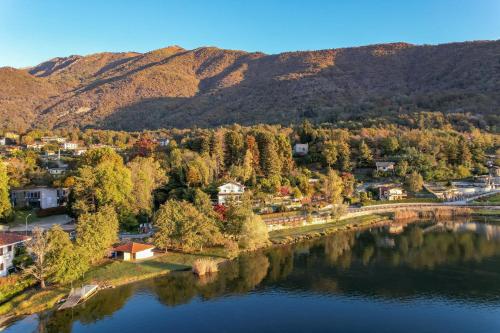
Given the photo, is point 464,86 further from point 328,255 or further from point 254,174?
point 328,255

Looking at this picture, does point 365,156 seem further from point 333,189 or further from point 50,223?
point 50,223

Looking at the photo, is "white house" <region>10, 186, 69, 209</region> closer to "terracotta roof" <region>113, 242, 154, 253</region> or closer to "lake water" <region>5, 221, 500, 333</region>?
"terracotta roof" <region>113, 242, 154, 253</region>

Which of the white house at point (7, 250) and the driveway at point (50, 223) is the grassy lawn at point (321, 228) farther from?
the white house at point (7, 250)

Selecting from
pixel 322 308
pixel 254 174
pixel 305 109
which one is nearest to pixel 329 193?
pixel 254 174

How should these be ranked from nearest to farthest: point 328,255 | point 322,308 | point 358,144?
1. point 322,308
2. point 328,255
3. point 358,144

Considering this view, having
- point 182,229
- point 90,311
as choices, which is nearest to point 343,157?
point 182,229

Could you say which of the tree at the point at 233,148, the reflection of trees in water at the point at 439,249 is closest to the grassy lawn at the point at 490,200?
the reflection of trees in water at the point at 439,249
